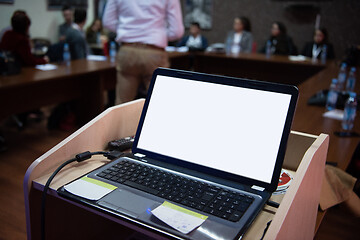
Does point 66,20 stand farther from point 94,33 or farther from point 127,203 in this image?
point 127,203

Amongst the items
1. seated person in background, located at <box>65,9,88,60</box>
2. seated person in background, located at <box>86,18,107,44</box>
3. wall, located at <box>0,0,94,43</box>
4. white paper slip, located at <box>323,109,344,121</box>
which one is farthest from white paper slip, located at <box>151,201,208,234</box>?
seated person in background, located at <box>86,18,107,44</box>

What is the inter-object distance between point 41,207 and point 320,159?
0.74 m

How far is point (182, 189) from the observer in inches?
32.7

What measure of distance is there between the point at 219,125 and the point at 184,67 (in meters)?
3.90

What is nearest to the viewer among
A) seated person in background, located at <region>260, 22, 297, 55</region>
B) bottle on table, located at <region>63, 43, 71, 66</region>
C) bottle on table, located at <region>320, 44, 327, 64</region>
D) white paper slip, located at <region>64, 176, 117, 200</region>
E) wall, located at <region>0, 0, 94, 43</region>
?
white paper slip, located at <region>64, 176, 117, 200</region>

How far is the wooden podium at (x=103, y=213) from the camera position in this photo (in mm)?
710

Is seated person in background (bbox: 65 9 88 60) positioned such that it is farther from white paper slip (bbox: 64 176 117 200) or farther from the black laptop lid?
white paper slip (bbox: 64 176 117 200)

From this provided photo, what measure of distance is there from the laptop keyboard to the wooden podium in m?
0.06

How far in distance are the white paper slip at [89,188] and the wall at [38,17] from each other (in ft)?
16.9

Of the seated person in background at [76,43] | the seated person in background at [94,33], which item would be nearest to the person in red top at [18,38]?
the seated person in background at [76,43]

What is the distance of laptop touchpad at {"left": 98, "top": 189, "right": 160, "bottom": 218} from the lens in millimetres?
751

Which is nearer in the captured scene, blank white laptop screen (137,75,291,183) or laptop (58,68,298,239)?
laptop (58,68,298,239)

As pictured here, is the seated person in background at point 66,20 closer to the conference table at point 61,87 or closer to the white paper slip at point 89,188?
the conference table at point 61,87

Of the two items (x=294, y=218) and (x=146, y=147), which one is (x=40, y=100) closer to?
(x=146, y=147)
